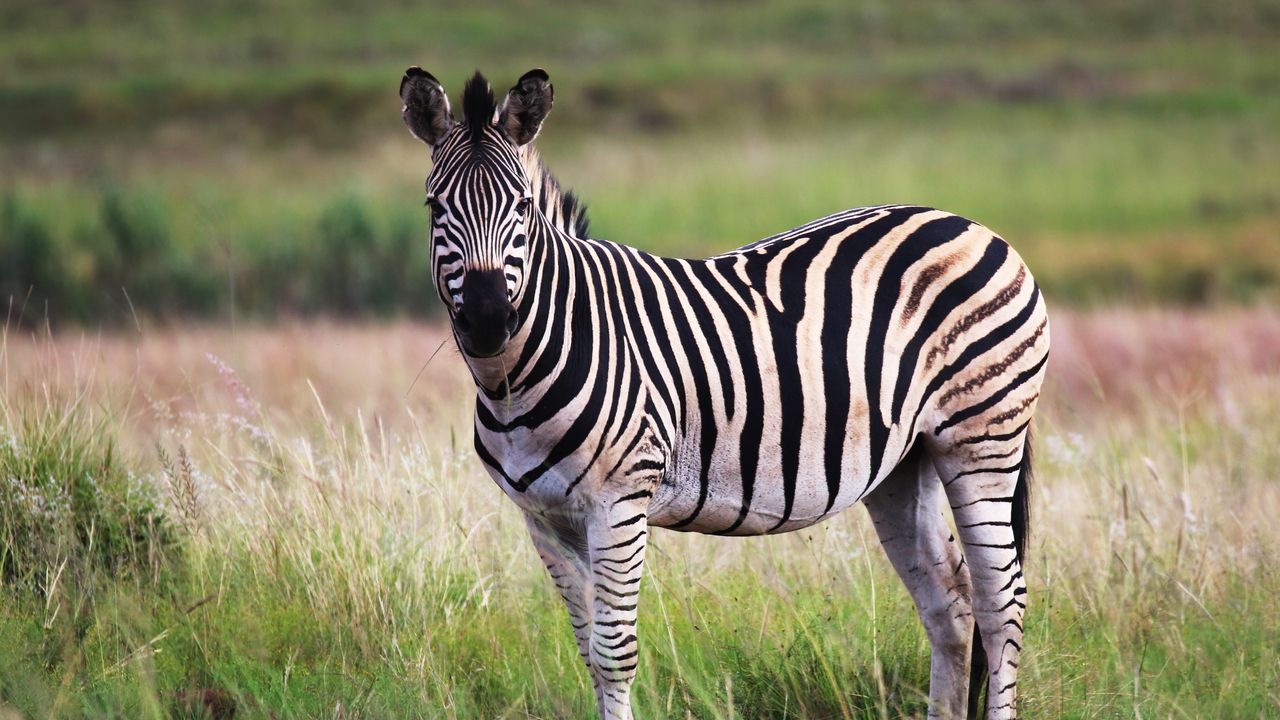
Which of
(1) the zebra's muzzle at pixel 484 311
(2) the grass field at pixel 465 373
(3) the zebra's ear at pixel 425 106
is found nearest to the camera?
(1) the zebra's muzzle at pixel 484 311

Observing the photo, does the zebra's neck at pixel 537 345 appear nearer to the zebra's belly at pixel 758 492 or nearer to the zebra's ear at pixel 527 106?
the zebra's ear at pixel 527 106

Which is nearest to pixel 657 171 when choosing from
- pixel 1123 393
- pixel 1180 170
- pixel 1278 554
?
pixel 1180 170

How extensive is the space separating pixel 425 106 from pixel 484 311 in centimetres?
83

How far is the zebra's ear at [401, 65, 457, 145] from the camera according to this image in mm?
4023

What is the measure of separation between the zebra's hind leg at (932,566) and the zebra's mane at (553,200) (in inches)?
63.7

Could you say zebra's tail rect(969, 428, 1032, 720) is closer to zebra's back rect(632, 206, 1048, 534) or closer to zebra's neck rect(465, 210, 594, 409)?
zebra's back rect(632, 206, 1048, 534)

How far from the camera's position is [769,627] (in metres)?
5.39

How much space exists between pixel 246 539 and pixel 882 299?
3.29 meters

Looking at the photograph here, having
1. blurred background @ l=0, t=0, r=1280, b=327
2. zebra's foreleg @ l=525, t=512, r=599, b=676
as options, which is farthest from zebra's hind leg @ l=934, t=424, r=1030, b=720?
blurred background @ l=0, t=0, r=1280, b=327

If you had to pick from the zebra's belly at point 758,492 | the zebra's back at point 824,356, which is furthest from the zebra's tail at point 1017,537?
the zebra's belly at point 758,492

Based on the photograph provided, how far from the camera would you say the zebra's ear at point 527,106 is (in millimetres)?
4043

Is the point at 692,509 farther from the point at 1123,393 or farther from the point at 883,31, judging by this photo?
the point at 883,31

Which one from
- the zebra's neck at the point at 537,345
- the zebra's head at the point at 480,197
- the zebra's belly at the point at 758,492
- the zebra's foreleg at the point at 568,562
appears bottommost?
the zebra's foreleg at the point at 568,562

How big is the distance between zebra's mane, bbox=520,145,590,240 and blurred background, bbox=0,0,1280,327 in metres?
10.6
